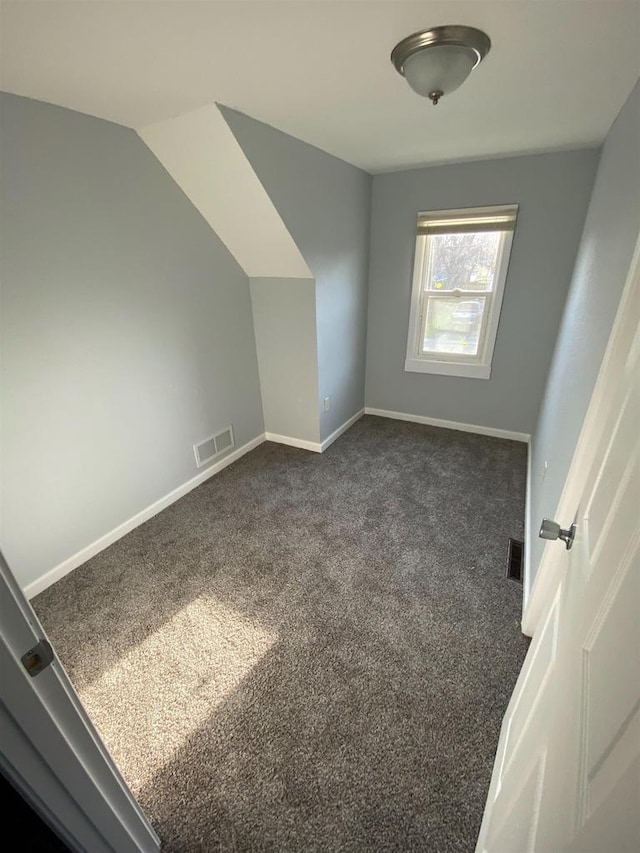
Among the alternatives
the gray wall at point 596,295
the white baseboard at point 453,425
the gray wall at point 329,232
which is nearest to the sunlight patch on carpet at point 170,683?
the gray wall at point 596,295

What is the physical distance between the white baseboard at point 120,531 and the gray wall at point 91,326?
0.16 feet

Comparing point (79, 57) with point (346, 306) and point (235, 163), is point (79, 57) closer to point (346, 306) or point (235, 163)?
point (235, 163)

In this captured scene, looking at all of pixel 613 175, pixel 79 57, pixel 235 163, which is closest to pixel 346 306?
pixel 235 163

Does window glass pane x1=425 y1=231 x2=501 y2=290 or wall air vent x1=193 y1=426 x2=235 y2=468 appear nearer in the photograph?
wall air vent x1=193 y1=426 x2=235 y2=468

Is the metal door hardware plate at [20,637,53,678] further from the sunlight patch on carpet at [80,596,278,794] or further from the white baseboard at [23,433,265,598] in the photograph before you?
the white baseboard at [23,433,265,598]

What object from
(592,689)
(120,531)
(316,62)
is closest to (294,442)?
(120,531)

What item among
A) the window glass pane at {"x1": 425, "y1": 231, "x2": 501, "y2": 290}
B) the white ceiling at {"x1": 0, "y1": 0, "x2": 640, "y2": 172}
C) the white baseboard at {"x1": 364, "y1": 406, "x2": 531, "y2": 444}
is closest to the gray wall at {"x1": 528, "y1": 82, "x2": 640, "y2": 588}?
the white ceiling at {"x1": 0, "y1": 0, "x2": 640, "y2": 172}

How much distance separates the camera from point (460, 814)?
1.09 m

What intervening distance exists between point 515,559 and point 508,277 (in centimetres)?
205

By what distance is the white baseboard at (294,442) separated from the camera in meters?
3.10

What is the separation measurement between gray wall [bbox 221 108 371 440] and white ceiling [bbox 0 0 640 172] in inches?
5.1

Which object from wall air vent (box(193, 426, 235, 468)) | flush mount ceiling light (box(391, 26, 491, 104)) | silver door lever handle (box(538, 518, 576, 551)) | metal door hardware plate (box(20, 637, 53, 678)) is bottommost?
wall air vent (box(193, 426, 235, 468))

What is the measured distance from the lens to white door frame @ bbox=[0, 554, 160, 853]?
0.58 meters

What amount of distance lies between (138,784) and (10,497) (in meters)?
1.26
